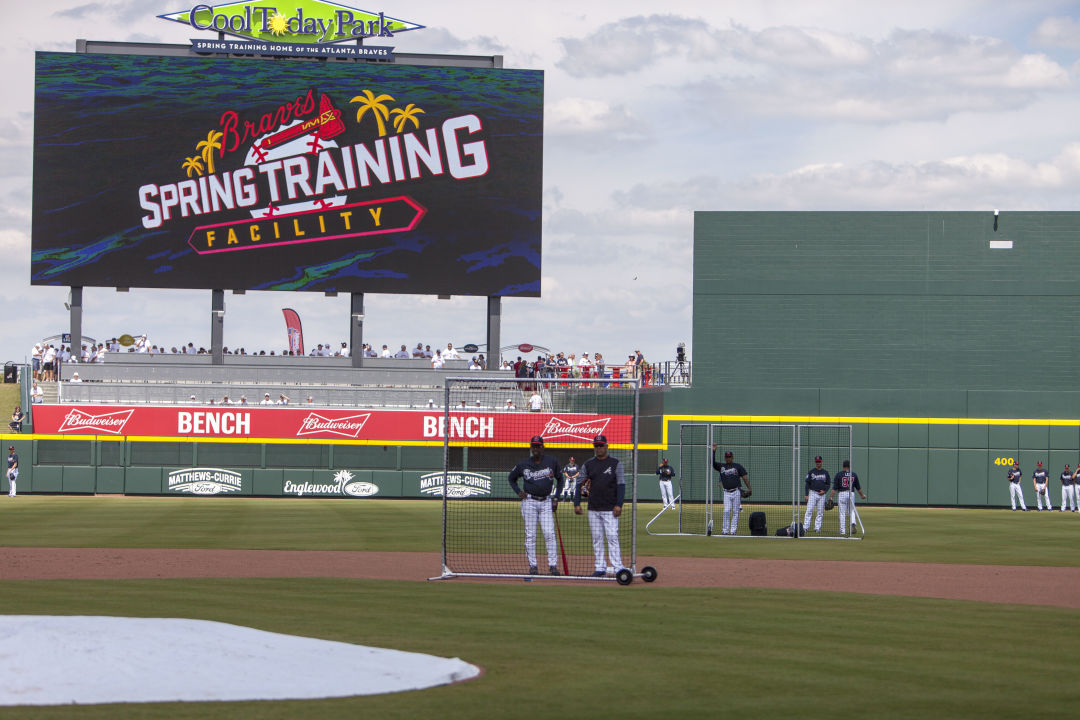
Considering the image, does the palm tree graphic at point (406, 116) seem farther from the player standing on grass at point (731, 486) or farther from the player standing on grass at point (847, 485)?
the player standing on grass at point (847, 485)

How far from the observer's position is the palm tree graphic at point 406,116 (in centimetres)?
4869

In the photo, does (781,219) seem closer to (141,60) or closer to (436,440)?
(436,440)

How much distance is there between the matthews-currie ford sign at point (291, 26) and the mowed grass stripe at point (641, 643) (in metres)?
36.5

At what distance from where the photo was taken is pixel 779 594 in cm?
1602

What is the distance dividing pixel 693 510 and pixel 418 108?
1980cm

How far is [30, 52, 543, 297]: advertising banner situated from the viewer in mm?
48156

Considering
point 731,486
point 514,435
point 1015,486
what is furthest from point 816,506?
point 514,435

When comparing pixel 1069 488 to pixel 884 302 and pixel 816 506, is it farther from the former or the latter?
pixel 816 506

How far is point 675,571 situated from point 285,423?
3008cm

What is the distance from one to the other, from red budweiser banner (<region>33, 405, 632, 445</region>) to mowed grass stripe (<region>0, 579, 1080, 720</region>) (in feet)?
99.9

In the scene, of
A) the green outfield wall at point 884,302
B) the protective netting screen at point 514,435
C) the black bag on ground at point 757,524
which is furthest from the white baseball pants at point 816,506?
the green outfield wall at point 884,302

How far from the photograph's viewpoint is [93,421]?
47062 millimetres

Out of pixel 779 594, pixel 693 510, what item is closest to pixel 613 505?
pixel 779 594

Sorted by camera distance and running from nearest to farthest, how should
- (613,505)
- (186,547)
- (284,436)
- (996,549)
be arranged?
1. (613,505)
2. (186,547)
3. (996,549)
4. (284,436)
